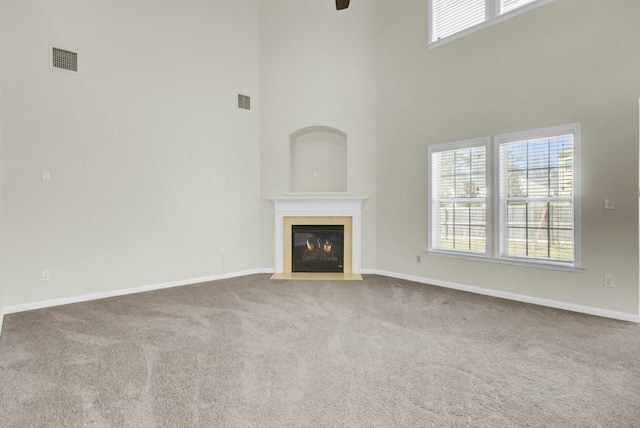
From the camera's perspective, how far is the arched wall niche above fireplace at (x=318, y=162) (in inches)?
245

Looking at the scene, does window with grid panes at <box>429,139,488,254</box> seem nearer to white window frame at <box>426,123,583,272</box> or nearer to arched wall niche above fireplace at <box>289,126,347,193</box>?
white window frame at <box>426,123,583,272</box>


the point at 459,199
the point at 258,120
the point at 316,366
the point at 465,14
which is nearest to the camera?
the point at 316,366

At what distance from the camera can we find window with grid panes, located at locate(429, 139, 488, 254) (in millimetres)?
4656

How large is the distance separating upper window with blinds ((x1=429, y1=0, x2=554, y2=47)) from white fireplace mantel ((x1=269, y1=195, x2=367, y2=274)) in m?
2.70

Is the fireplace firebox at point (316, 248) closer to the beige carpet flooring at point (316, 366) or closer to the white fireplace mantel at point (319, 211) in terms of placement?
the white fireplace mantel at point (319, 211)

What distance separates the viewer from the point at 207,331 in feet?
10.5

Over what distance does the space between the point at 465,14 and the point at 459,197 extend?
2531 millimetres

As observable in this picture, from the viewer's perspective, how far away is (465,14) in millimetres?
4770

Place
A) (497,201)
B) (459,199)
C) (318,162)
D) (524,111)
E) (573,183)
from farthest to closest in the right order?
1. (318,162)
2. (459,199)
3. (497,201)
4. (524,111)
5. (573,183)

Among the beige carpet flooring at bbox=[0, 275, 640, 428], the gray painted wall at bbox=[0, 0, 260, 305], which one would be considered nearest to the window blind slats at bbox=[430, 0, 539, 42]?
the gray painted wall at bbox=[0, 0, 260, 305]

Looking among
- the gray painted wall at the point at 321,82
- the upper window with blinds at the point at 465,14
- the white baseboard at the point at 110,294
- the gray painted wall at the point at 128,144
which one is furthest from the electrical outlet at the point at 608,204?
the white baseboard at the point at 110,294

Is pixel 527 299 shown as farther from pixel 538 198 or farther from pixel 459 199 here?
pixel 459 199

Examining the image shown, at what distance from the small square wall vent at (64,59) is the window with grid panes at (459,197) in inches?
188

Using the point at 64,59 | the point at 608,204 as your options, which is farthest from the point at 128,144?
the point at 608,204
